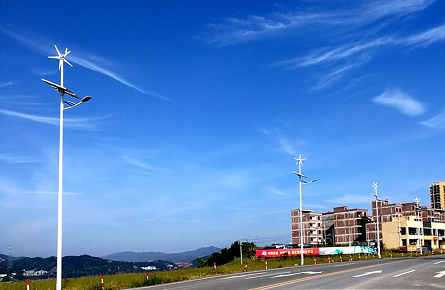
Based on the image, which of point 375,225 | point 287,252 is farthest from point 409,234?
point 287,252

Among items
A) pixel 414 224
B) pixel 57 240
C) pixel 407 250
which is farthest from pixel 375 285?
pixel 414 224

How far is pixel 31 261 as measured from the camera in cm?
11881

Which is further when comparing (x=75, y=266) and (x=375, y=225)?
(x=75, y=266)

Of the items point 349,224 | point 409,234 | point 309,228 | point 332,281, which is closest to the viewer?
point 332,281

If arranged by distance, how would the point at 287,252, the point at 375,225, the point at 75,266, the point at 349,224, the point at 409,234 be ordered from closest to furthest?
the point at 287,252
the point at 409,234
the point at 375,225
the point at 349,224
the point at 75,266

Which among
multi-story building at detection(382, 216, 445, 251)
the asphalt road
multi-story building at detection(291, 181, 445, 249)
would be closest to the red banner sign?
multi-story building at detection(291, 181, 445, 249)

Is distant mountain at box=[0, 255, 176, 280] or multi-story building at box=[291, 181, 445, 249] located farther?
distant mountain at box=[0, 255, 176, 280]

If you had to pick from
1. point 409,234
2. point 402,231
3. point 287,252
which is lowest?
point 287,252

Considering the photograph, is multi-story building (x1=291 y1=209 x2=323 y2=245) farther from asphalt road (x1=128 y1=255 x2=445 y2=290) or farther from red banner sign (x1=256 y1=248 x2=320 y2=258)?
asphalt road (x1=128 y1=255 x2=445 y2=290)

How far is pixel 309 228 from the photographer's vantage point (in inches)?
5349

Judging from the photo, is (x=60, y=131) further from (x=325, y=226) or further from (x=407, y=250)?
(x=325, y=226)

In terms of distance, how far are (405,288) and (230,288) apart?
7491 millimetres

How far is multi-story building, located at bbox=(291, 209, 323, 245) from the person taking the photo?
445 feet

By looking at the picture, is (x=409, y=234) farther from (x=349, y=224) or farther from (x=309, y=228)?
(x=309, y=228)
